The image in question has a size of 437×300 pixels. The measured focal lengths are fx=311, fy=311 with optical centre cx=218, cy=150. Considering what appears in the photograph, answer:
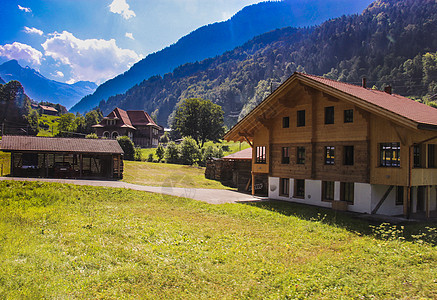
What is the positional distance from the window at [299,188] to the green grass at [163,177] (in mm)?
13679

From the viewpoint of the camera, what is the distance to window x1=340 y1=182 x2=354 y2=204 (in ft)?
76.2

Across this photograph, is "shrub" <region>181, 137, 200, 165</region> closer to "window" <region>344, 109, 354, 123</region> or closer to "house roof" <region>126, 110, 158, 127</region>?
"house roof" <region>126, 110, 158, 127</region>

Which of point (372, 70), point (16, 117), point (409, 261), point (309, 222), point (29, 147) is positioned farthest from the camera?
point (372, 70)

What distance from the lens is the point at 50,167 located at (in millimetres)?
37031

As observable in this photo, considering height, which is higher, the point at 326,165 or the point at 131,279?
the point at 326,165

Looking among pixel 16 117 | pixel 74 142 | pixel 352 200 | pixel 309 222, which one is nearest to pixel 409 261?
pixel 309 222

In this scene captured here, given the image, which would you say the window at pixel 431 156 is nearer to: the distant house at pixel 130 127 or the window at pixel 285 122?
the window at pixel 285 122

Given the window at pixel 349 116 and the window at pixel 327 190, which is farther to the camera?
the window at pixel 327 190

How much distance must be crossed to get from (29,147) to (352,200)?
32.6 metres

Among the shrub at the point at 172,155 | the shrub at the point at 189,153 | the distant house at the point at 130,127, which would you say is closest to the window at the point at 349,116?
the shrub at the point at 189,153

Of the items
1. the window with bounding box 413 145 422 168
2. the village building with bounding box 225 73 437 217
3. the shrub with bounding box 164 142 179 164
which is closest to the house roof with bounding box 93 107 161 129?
the shrub with bounding box 164 142 179 164

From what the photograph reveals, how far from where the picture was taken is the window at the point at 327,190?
80.9ft

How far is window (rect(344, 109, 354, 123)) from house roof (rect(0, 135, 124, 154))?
82.4 feet

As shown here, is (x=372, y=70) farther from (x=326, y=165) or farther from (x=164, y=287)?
(x=164, y=287)
